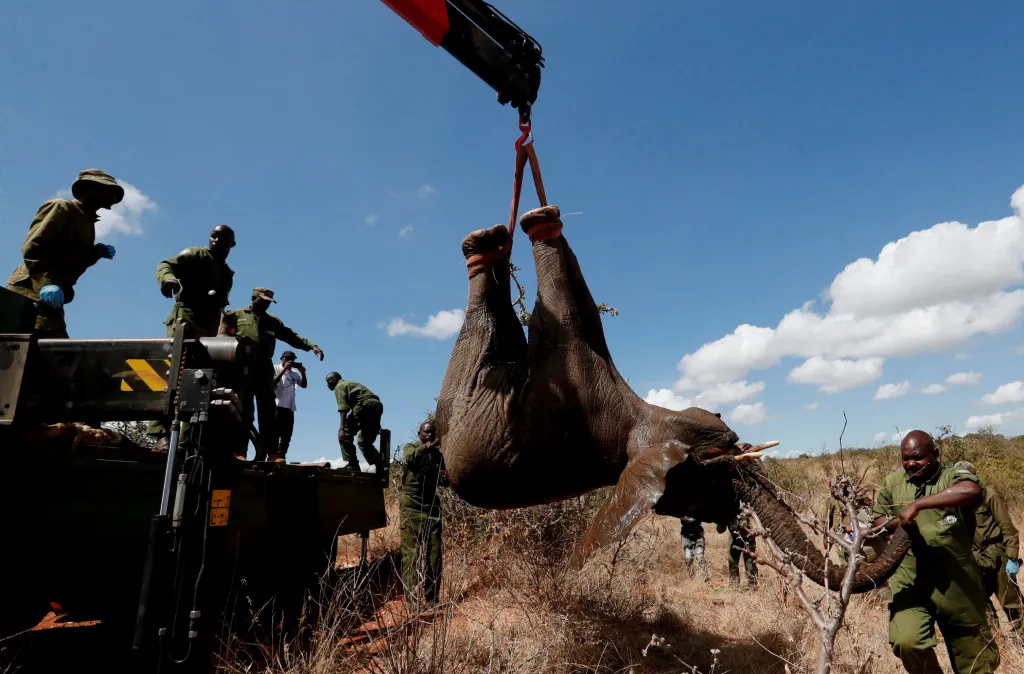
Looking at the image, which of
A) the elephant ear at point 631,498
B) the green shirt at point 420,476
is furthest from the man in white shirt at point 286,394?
the elephant ear at point 631,498

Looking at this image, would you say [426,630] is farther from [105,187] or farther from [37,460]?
[105,187]

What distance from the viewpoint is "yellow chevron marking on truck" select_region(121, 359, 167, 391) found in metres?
2.87

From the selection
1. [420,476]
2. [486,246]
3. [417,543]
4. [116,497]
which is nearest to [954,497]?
[486,246]

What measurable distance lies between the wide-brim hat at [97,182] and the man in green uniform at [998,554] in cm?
896

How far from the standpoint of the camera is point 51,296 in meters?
4.05

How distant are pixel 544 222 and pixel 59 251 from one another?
386cm

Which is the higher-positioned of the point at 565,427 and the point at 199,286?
the point at 199,286

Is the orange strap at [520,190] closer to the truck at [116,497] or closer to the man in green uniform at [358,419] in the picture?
the truck at [116,497]

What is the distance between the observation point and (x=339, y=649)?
365 centimetres

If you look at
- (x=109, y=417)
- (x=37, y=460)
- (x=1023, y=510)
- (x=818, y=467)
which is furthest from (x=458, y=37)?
(x=818, y=467)

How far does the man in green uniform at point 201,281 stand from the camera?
18.6ft

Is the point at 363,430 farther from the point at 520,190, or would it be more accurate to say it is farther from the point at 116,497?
the point at 520,190

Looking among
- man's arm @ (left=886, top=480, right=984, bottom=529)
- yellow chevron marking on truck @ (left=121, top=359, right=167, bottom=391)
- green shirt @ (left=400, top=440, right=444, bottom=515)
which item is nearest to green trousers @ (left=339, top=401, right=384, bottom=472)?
green shirt @ (left=400, top=440, right=444, bottom=515)

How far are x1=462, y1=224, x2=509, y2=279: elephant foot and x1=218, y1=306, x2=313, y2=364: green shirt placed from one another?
4541 mm
